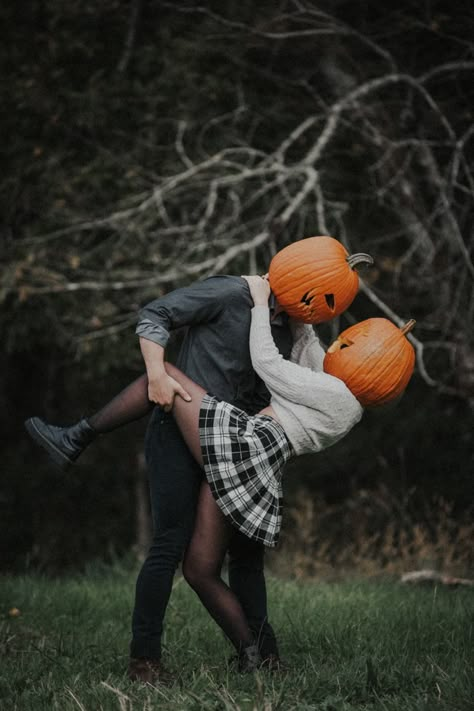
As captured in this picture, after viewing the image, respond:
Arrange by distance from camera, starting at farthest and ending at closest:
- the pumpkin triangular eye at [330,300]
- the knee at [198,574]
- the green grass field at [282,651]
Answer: the pumpkin triangular eye at [330,300], the knee at [198,574], the green grass field at [282,651]

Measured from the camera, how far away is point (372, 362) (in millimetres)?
3197

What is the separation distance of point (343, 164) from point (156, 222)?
5.50 feet

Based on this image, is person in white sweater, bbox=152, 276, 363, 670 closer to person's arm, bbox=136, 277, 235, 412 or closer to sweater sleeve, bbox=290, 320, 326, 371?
person's arm, bbox=136, 277, 235, 412

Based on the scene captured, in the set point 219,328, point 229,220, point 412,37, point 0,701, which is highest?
point 412,37

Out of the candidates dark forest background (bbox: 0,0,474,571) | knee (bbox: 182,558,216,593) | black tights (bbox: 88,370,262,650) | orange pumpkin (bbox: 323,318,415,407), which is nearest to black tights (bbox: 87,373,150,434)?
black tights (bbox: 88,370,262,650)

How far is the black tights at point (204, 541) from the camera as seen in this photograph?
3094mm

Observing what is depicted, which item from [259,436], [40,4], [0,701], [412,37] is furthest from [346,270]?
[40,4]

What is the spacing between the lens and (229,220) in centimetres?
605

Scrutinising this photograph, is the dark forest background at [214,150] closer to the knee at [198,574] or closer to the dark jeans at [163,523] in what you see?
the dark jeans at [163,523]

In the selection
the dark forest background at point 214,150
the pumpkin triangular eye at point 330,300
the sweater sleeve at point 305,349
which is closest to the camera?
the pumpkin triangular eye at point 330,300

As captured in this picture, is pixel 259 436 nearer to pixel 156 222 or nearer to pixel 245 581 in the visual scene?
pixel 245 581

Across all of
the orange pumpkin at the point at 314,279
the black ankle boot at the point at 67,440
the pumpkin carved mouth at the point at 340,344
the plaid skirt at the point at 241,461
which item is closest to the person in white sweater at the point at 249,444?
the plaid skirt at the point at 241,461

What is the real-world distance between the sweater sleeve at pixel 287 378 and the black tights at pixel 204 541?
26 cm

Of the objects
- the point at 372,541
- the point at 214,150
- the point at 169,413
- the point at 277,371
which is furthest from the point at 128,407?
the point at 372,541
